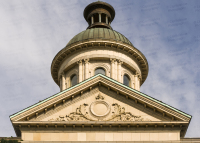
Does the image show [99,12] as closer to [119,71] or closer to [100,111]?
[119,71]

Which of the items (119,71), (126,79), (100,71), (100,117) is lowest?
(100,117)

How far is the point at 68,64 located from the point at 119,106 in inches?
589

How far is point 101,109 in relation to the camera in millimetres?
34656

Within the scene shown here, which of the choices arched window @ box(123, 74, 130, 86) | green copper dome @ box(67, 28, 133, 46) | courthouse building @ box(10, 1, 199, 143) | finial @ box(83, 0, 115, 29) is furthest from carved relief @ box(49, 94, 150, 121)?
finial @ box(83, 0, 115, 29)

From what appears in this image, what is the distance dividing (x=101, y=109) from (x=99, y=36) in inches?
626

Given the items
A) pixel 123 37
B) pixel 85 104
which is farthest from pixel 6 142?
pixel 123 37

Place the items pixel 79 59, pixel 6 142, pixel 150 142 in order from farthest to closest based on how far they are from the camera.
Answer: pixel 79 59, pixel 150 142, pixel 6 142

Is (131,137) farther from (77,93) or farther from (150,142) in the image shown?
(77,93)

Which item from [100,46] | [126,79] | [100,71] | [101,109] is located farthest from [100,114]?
[100,46]

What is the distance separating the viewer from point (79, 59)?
156ft

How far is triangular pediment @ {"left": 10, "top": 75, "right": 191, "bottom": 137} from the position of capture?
3384 cm

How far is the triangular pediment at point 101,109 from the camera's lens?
33.8 meters

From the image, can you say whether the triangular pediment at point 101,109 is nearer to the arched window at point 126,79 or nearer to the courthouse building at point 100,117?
the courthouse building at point 100,117

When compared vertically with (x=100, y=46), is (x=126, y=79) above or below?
below
